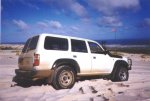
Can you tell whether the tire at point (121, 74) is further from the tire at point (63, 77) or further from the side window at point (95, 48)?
the tire at point (63, 77)

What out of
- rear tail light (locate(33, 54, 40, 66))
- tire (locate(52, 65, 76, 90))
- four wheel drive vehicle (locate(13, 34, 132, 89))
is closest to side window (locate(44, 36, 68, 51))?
four wheel drive vehicle (locate(13, 34, 132, 89))

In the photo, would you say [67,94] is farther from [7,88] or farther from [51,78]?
[7,88]

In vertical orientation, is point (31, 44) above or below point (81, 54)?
above

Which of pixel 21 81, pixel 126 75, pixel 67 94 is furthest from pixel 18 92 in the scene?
pixel 126 75

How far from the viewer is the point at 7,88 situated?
8141 millimetres

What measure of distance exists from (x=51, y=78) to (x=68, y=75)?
2.04 feet

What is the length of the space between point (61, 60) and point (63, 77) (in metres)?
0.54

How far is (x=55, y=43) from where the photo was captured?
26.6ft

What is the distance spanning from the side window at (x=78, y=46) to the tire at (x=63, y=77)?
81cm

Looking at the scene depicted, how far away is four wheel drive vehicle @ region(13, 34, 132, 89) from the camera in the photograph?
301 inches

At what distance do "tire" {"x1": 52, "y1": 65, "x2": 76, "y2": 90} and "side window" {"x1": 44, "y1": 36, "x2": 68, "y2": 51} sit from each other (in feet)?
2.12

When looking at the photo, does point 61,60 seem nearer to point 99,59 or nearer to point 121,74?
point 99,59

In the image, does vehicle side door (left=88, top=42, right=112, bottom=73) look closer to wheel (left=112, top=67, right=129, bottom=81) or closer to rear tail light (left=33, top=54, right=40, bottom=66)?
wheel (left=112, top=67, right=129, bottom=81)

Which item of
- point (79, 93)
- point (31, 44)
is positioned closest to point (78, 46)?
point (31, 44)
